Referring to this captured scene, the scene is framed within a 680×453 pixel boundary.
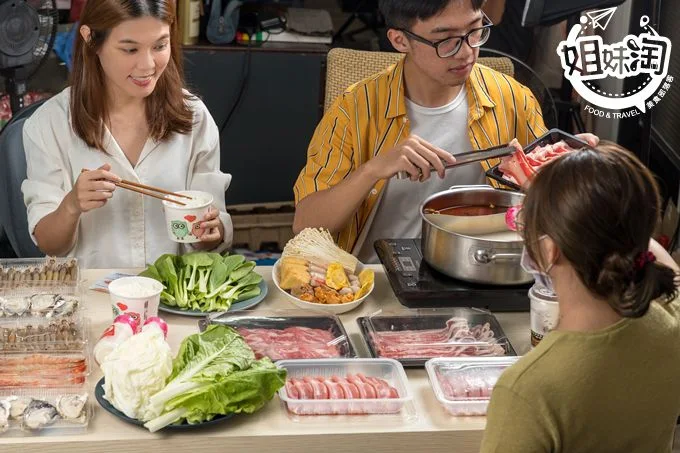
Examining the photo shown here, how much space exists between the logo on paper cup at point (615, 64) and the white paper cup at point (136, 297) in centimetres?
278

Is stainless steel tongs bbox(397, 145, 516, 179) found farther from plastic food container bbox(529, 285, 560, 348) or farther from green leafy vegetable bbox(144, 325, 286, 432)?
green leafy vegetable bbox(144, 325, 286, 432)

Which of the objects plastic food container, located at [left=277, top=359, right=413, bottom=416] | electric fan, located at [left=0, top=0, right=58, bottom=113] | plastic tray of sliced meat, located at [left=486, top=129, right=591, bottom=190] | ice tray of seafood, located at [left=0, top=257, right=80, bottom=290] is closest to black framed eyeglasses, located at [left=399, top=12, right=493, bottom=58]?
plastic tray of sliced meat, located at [left=486, top=129, right=591, bottom=190]

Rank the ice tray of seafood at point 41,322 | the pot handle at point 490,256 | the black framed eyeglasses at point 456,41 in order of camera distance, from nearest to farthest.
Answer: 1. the ice tray of seafood at point 41,322
2. the pot handle at point 490,256
3. the black framed eyeglasses at point 456,41

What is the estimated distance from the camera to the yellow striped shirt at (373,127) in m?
2.96

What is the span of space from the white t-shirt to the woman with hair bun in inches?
55.4

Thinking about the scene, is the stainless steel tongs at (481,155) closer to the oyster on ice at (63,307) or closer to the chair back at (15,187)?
the oyster on ice at (63,307)

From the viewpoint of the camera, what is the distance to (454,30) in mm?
2775

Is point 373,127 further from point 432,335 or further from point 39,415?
point 39,415

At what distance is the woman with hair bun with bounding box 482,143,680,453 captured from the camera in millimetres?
1484

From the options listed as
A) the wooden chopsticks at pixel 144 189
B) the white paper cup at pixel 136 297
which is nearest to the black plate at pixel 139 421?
the white paper cup at pixel 136 297

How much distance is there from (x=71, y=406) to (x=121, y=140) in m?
1.14

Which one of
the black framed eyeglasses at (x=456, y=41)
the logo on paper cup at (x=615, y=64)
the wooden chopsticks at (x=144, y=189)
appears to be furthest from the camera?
the logo on paper cup at (x=615, y=64)

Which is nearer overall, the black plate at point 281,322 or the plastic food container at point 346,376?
the plastic food container at point 346,376

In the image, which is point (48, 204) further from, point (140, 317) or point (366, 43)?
point (366, 43)
